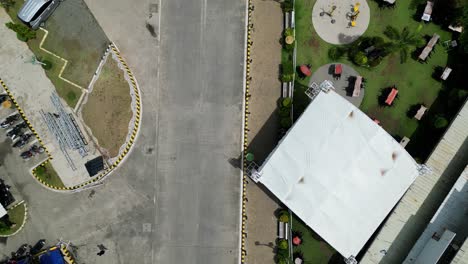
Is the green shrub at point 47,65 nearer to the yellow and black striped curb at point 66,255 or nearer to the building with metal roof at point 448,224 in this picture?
the yellow and black striped curb at point 66,255

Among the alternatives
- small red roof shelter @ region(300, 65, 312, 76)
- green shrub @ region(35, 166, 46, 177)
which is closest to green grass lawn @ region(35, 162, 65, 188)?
green shrub @ region(35, 166, 46, 177)

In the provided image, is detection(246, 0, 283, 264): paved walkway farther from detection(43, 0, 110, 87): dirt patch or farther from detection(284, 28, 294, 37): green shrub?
detection(43, 0, 110, 87): dirt patch

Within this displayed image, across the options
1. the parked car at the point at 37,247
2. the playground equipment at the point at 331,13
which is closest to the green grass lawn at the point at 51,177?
the parked car at the point at 37,247

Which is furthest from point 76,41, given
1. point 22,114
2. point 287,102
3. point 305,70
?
point 305,70

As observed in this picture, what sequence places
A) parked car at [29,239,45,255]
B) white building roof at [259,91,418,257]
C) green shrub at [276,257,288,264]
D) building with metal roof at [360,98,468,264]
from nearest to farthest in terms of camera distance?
1. white building roof at [259,91,418,257]
2. building with metal roof at [360,98,468,264]
3. green shrub at [276,257,288,264]
4. parked car at [29,239,45,255]

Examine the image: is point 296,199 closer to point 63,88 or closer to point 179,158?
point 179,158

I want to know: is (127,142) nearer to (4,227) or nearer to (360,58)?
(4,227)
